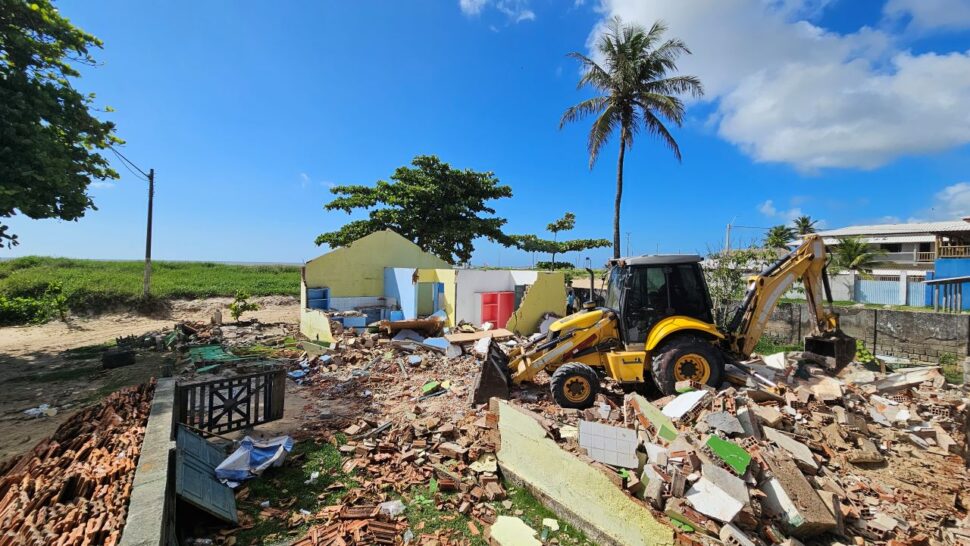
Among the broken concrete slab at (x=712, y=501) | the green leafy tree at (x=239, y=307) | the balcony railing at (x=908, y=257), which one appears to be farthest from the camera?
the balcony railing at (x=908, y=257)

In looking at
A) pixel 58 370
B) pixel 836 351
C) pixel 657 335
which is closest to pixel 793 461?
pixel 657 335

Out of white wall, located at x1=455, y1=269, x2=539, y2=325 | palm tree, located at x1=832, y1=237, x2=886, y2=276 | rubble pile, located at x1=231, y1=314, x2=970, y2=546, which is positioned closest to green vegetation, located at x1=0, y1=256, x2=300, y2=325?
white wall, located at x1=455, y1=269, x2=539, y2=325

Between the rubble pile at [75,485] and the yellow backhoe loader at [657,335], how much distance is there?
160 inches

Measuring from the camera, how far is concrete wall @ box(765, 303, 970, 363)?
10.4 m

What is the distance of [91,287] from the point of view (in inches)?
726

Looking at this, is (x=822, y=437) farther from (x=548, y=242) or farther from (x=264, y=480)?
(x=548, y=242)

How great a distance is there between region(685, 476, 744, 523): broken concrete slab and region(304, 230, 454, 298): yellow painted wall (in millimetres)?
14544

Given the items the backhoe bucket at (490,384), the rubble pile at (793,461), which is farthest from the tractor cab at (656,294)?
the backhoe bucket at (490,384)

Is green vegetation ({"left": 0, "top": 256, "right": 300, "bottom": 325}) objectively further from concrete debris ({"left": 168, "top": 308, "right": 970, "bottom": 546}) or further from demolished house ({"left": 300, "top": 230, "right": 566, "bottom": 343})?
concrete debris ({"left": 168, "top": 308, "right": 970, "bottom": 546})

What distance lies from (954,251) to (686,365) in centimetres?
2941

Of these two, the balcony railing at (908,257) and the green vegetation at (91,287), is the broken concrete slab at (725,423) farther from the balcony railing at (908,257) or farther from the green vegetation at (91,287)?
the balcony railing at (908,257)

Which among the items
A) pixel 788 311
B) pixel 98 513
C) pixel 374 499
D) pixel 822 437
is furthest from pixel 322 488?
pixel 788 311

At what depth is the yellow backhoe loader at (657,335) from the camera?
5887 mm

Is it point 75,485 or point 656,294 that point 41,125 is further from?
point 656,294
